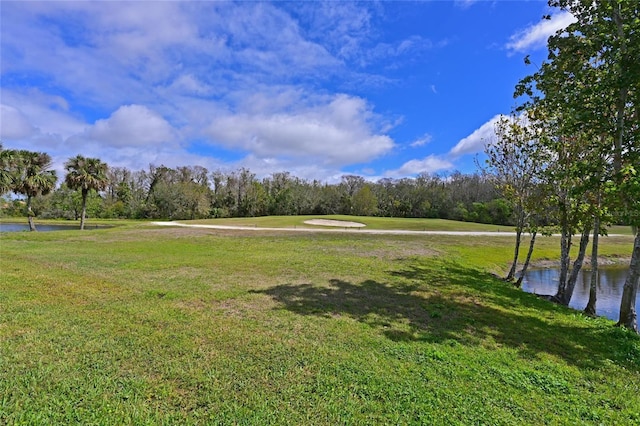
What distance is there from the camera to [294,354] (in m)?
5.07

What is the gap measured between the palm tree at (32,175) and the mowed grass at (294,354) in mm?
25120

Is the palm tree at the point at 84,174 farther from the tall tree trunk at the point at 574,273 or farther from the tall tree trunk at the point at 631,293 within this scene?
the tall tree trunk at the point at 631,293

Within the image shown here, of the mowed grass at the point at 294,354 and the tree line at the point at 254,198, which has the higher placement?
the tree line at the point at 254,198

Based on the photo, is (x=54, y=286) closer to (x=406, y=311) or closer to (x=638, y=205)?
(x=406, y=311)

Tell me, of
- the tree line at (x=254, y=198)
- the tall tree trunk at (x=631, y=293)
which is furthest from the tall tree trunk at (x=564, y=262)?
the tree line at (x=254, y=198)

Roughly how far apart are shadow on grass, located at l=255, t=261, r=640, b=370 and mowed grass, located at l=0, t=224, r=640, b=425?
55 millimetres

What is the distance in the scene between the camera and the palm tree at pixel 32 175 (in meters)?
27.6

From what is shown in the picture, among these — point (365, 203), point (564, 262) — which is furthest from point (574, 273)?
point (365, 203)

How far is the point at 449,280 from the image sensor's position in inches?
464

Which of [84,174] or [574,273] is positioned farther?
[84,174]

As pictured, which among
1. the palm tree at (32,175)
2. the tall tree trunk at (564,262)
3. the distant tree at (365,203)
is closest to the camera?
the tall tree trunk at (564,262)

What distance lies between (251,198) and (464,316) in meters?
63.3

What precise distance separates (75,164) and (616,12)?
40.3m

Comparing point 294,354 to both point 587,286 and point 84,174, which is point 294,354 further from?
point 84,174
